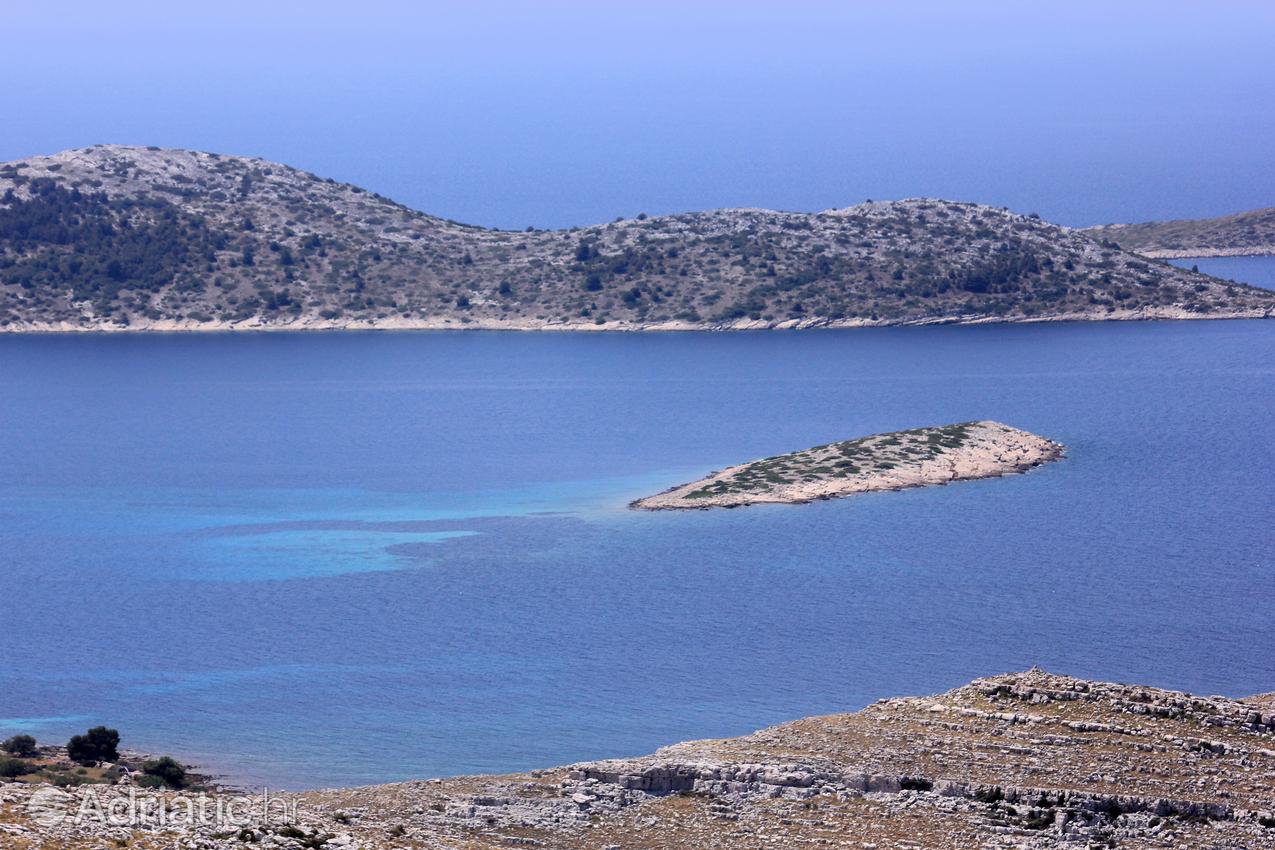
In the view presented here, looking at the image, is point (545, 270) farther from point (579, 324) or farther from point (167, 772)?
point (167, 772)

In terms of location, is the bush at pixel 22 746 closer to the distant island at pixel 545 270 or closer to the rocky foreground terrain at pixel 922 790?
the rocky foreground terrain at pixel 922 790

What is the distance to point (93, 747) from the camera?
1575 inches

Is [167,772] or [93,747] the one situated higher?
[93,747]

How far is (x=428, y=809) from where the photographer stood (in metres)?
27.9

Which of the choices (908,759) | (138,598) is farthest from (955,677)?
(138,598)

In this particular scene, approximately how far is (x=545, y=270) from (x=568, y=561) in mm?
102237

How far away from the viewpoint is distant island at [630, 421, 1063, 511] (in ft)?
244

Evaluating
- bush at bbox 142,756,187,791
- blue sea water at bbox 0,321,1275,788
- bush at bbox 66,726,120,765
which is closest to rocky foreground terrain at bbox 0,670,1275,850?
bush at bbox 142,756,187,791

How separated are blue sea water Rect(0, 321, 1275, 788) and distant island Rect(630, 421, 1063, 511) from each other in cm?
166

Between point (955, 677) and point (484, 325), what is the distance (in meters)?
112

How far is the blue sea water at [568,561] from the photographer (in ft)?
152

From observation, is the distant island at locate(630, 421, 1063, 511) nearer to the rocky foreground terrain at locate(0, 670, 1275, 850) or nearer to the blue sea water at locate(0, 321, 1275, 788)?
the blue sea water at locate(0, 321, 1275, 788)

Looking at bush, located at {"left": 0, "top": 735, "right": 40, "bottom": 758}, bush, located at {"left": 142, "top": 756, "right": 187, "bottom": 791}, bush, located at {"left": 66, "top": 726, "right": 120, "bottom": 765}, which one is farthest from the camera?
bush, located at {"left": 0, "top": 735, "right": 40, "bottom": 758}

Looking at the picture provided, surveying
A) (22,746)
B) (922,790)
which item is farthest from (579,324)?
(922,790)
